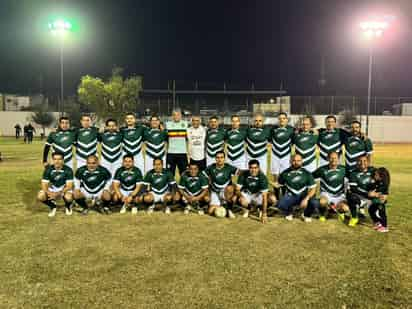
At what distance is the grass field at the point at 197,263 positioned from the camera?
330 centimetres

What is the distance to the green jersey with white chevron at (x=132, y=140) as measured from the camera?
679 cm

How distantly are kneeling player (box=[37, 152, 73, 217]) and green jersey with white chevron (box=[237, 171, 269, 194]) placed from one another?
116 inches

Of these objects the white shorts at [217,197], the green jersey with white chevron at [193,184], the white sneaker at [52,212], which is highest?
the green jersey with white chevron at [193,184]

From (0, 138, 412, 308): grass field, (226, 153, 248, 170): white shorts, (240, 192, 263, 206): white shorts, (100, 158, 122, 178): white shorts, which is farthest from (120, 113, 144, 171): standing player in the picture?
(240, 192, 263, 206): white shorts

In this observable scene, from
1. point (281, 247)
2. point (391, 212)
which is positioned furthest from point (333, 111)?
point (281, 247)

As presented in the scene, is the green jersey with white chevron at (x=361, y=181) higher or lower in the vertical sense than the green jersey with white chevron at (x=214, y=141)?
lower

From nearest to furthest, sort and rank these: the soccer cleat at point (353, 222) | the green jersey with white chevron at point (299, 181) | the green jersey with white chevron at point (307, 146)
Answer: the soccer cleat at point (353, 222)
the green jersey with white chevron at point (299, 181)
the green jersey with white chevron at point (307, 146)

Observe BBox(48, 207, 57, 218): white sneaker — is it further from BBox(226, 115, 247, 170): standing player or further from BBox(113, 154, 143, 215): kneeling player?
BBox(226, 115, 247, 170): standing player

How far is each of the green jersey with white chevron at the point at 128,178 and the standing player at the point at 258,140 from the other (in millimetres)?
2118

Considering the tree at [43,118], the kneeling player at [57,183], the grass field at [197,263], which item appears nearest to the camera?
the grass field at [197,263]

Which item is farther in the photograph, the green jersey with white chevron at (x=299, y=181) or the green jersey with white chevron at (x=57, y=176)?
the green jersey with white chevron at (x=57, y=176)

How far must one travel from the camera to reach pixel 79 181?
6.48 m

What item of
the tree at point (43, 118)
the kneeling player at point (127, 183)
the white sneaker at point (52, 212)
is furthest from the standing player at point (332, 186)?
the tree at point (43, 118)

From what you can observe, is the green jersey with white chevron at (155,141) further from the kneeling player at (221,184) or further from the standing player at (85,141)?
the kneeling player at (221,184)
